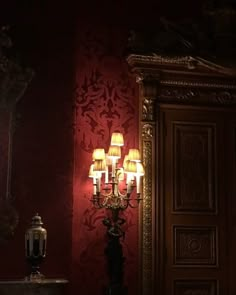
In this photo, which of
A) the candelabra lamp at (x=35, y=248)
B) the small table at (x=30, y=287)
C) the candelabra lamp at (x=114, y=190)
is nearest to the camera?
the small table at (x=30, y=287)

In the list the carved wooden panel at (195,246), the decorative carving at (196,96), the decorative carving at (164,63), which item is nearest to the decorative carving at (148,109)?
the decorative carving at (196,96)

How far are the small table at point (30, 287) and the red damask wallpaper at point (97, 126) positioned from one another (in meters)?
0.38

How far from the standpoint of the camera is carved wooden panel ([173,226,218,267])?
4.95 meters

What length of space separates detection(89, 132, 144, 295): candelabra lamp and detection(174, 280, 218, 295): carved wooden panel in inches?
23.2

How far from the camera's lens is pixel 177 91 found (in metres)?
5.13

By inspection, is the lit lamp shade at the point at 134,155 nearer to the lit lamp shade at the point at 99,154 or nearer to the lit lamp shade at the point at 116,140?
the lit lamp shade at the point at 116,140

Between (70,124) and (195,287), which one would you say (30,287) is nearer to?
(70,124)

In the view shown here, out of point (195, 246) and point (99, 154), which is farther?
point (195, 246)

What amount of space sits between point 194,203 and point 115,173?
805 mm

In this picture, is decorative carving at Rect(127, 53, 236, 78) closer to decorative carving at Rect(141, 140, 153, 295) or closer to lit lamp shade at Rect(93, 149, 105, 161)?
decorative carving at Rect(141, 140, 153, 295)

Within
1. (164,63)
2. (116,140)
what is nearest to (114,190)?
(116,140)

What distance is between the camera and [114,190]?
464 centimetres

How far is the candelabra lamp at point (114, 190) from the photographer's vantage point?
4523mm

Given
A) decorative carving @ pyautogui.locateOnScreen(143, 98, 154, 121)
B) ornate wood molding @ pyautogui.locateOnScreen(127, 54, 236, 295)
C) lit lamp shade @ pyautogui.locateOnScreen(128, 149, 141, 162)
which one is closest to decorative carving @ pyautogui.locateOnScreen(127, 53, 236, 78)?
ornate wood molding @ pyautogui.locateOnScreen(127, 54, 236, 295)
